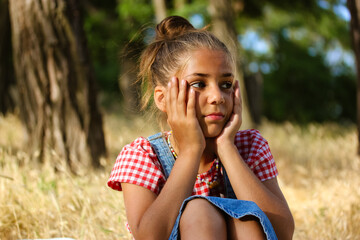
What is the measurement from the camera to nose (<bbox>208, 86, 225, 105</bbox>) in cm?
208

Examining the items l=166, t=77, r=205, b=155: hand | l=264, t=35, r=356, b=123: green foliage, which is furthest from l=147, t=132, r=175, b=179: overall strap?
l=264, t=35, r=356, b=123: green foliage

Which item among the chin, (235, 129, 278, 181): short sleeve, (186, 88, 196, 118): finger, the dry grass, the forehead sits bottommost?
the dry grass

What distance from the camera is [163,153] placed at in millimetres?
2275

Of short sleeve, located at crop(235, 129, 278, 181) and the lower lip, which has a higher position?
the lower lip

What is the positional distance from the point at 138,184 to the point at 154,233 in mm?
296

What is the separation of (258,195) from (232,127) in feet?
1.25

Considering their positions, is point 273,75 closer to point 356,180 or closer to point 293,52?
point 293,52

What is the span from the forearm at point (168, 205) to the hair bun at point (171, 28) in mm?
861

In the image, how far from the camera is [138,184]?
6.62 ft

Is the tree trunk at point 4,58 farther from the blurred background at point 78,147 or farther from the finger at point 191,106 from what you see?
the finger at point 191,106

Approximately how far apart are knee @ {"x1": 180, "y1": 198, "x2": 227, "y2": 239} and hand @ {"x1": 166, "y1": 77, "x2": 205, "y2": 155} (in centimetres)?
35

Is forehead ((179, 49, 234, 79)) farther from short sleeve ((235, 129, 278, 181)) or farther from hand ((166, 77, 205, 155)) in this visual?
short sleeve ((235, 129, 278, 181))

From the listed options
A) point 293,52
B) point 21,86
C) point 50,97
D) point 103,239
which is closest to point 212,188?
point 103,239

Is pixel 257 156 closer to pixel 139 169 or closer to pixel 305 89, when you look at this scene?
pixel 139 169
